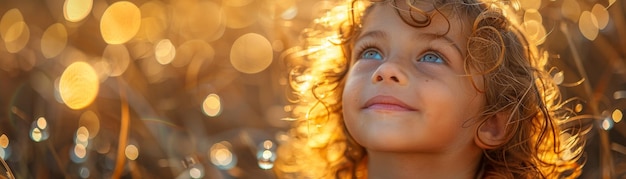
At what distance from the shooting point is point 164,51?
4.16m

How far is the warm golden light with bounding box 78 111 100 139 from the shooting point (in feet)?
10.5

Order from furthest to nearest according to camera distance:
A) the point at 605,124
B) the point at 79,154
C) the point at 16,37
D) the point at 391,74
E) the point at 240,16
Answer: the point at 240,16 → the point at 16,37 → the point at 79,154 → the point at 605,124 → the point at 391,74

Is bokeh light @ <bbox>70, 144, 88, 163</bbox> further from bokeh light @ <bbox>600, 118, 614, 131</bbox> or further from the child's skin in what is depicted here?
bokeh light @ <bbox>600, 118, 614, 131</bbox>

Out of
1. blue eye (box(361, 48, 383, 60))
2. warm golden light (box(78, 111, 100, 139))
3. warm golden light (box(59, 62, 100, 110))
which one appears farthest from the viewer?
warm golden light (box(59, 62, 100, 110))

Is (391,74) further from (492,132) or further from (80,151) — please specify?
(80,151)

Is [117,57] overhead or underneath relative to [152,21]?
→ underneath

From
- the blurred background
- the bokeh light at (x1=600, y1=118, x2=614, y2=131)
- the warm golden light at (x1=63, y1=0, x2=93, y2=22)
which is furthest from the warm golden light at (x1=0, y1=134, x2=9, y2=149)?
the warm golden light at (x1=63, y1=0, x2=93, y2=22)

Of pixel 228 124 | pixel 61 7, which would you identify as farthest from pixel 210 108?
pixel 61 7

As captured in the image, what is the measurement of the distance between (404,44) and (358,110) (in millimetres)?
136

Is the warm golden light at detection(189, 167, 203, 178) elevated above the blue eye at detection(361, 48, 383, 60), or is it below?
below

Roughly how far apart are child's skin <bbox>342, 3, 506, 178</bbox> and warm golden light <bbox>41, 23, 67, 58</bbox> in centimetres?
210

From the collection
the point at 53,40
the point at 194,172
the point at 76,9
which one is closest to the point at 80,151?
the point at 194,172

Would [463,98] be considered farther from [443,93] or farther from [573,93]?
[573,93]

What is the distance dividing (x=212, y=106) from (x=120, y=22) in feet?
3.61
